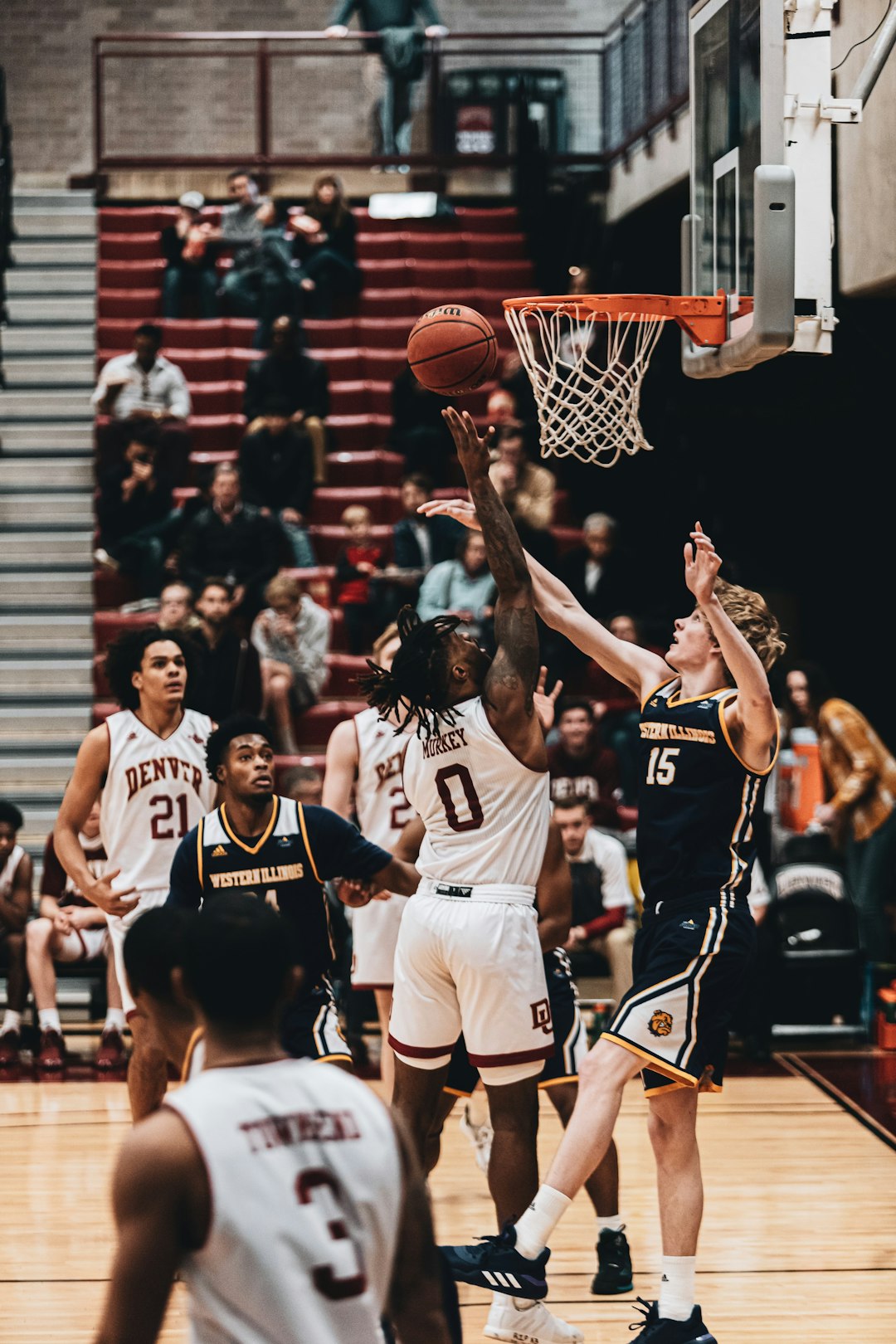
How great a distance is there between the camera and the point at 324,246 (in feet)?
44.2

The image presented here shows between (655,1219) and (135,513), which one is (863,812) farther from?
(135,513)

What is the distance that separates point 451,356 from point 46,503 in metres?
7.93

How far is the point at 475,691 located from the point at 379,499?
761 cm

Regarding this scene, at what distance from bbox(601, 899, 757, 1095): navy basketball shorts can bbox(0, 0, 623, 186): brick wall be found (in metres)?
14.2

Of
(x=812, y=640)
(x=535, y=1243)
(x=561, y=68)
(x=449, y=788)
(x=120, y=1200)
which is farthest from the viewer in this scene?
(x=561, y=68)

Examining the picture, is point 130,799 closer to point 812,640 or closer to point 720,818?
point 720,818

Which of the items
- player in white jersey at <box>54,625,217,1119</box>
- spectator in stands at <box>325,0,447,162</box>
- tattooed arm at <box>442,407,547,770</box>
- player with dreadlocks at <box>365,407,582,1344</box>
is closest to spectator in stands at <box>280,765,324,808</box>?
player in white jersey at <box>54,625,217,1119</box>

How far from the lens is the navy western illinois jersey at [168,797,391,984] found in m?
4.50

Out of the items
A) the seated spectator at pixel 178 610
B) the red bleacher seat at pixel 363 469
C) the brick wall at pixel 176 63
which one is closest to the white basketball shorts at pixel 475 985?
the seated spectator at pixel 178 610

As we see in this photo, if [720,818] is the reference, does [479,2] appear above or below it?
above

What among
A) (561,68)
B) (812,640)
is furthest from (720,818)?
(561,68)

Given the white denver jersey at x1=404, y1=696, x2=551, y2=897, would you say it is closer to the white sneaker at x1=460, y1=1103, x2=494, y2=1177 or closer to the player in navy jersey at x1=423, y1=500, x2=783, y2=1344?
the player in navy jersey at x1=423, y1=500, x2=783, y2=1344

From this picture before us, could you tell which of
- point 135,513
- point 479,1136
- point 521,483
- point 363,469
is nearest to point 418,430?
point 363,469

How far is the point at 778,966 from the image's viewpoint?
8.30 metres
